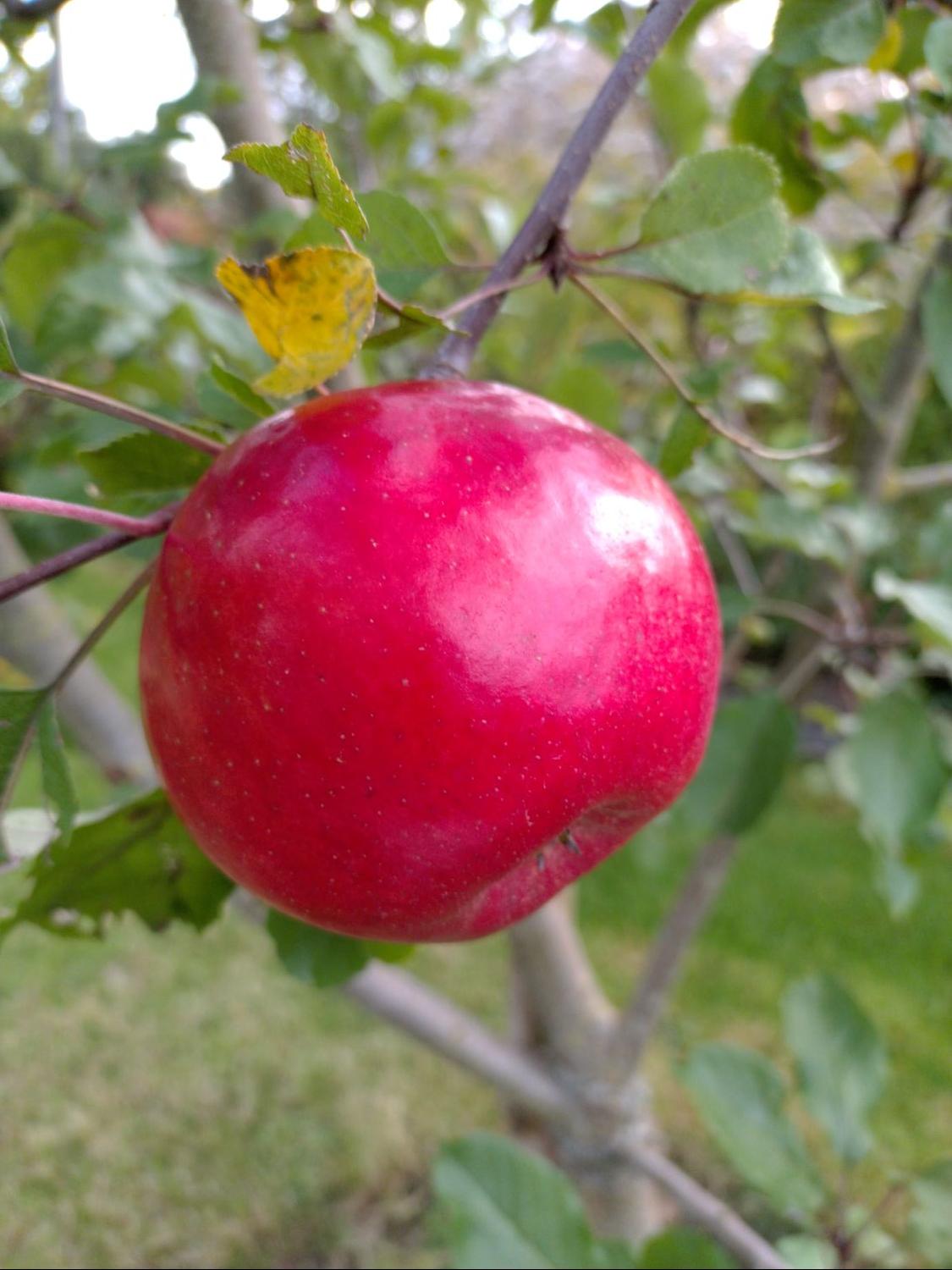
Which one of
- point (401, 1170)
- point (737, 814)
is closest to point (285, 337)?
point (737, 814)

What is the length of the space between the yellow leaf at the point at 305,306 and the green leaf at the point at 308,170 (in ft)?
0.08

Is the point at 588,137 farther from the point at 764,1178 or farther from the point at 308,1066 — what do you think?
the point at 308,1066

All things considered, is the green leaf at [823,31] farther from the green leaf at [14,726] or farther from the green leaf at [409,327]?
the green leaf at [14,726]

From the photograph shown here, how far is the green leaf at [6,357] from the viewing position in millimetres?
450

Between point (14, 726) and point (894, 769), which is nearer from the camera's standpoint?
point (14, 726)

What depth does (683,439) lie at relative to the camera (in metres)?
0.61

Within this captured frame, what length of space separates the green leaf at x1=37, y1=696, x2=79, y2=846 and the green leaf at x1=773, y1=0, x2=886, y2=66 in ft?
1.99

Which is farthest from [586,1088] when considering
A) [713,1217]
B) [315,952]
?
[315,952]

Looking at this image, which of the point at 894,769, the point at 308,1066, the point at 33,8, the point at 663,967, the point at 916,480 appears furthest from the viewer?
the point at 308,1066

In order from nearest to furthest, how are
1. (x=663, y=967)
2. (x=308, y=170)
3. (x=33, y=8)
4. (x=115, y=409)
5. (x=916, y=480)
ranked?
(x=308, y=170), (x=115, y=409), (x=33, y=8), (x=916, y=480), (x=663, y=967)

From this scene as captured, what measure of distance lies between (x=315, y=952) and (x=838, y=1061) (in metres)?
0.63

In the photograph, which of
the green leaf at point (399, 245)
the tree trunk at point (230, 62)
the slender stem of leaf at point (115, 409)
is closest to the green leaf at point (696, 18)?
the tree trunk at point (230, 62)

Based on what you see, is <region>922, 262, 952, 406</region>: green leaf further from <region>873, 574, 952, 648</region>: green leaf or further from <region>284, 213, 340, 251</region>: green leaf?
<region>284, 213, 340, 251</region>: green leaf

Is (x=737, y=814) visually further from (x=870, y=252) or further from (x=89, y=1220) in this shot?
(x=89, y=1220)
